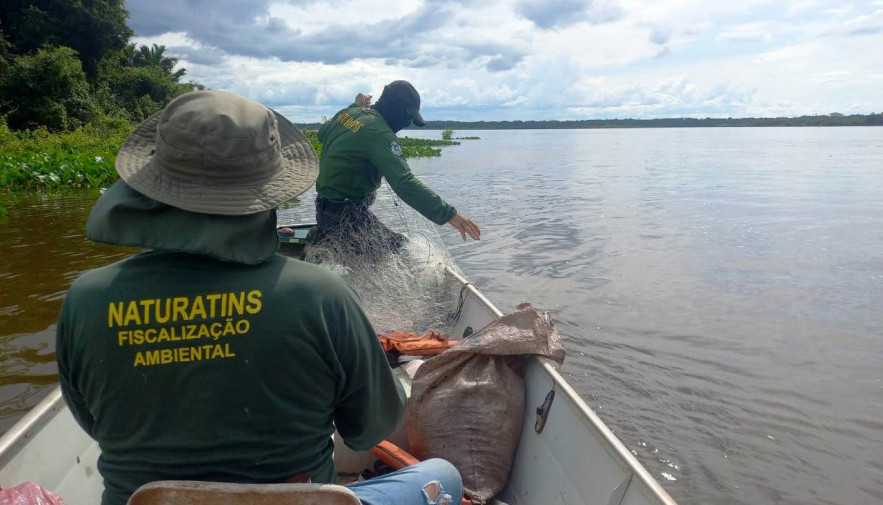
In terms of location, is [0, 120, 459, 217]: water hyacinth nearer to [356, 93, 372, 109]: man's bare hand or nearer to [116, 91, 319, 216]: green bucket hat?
[356, 93, 372, 109]: man's bare hand

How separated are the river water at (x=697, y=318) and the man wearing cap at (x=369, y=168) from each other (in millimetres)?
2401

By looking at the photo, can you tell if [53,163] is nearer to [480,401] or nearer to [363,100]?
[363,100]

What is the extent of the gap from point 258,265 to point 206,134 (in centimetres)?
33

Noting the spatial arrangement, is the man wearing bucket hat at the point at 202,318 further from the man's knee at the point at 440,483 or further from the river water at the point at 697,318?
the river water at the point at 697,318

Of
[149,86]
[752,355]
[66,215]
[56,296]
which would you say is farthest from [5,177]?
[149,86]

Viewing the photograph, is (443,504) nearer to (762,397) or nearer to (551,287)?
(762,397)

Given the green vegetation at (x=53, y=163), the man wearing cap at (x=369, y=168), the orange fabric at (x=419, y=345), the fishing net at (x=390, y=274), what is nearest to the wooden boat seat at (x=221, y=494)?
the orange fabric at (x=419, y=345)

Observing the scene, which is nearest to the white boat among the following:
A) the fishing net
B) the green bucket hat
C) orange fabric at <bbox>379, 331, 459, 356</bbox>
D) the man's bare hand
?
orange fabric at <bbox>379, 331, 459, 356</bbox>

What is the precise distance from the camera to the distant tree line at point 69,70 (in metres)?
27.6

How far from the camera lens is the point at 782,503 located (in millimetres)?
4316

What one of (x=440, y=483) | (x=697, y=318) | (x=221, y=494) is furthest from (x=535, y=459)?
(x=697, y=318)

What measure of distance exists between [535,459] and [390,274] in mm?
2748

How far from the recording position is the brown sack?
314 centimetres

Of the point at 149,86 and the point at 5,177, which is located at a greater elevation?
the point at 149,86
